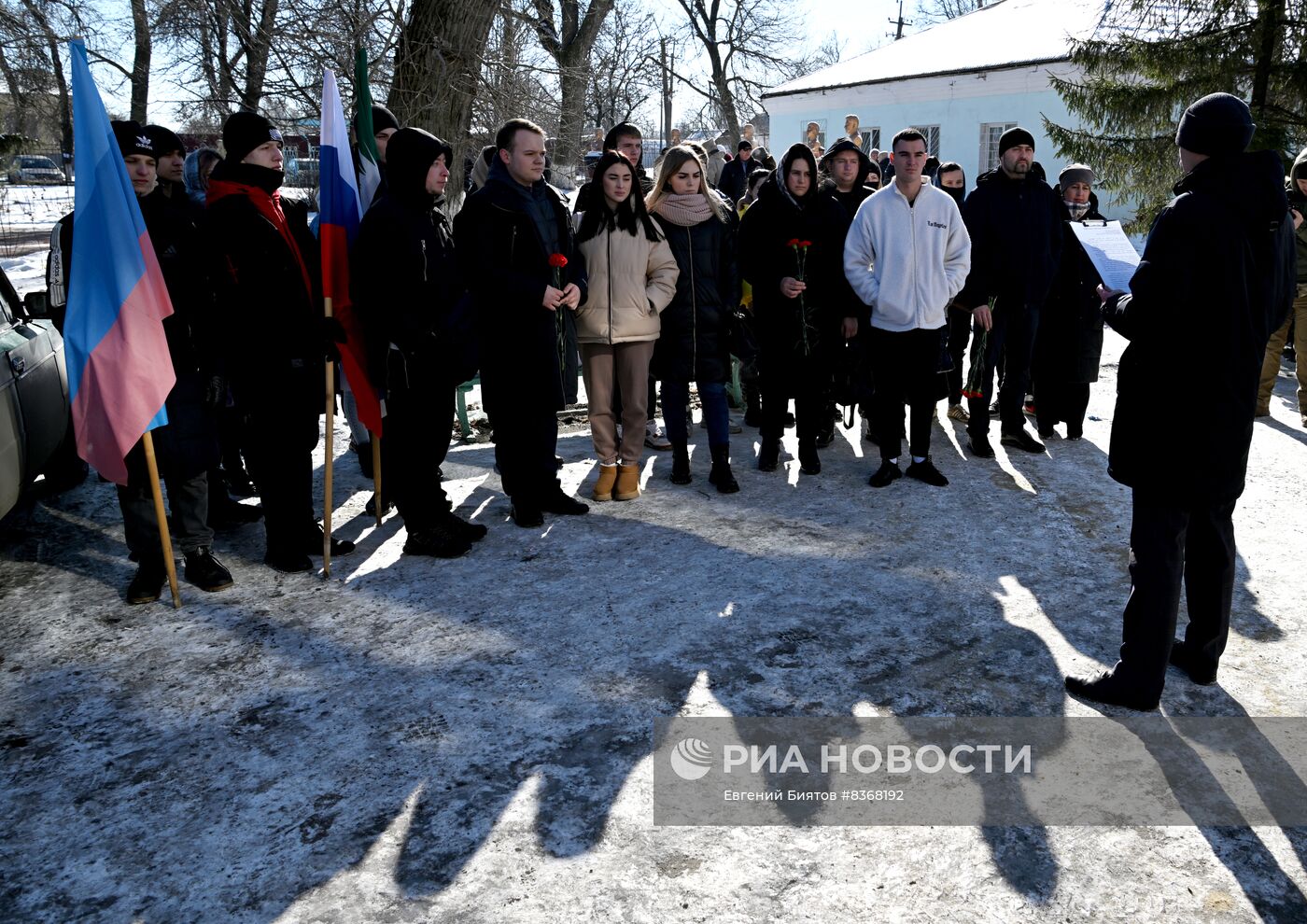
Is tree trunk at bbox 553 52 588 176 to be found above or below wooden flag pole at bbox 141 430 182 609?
above

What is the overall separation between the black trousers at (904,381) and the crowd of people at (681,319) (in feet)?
0.06

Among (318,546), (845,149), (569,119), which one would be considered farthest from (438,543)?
(569,119)

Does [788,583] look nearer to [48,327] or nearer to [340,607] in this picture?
[340,607]

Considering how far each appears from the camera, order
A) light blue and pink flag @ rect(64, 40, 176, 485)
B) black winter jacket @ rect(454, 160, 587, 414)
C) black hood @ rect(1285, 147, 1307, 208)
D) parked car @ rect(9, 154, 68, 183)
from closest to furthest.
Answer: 1. light blue and pink flag @ rect(64, 40, 176, 485)
2. black winter jacket @ rect(454, 160, 587, 414)
3. black hood @ rect(1285, 147, 1307, 208)
4. parked car @ rect(9, 154, 68, 183)

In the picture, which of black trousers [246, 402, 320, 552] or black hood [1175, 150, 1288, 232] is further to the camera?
black trousers [246, 402, 320, 552]

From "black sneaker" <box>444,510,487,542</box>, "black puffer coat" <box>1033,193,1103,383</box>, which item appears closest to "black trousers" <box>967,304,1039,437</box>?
"black puffer coat" <box>1033,193,1103,383</box>

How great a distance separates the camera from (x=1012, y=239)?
21.3 feet

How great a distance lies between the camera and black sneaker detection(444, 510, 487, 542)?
17.2 feet

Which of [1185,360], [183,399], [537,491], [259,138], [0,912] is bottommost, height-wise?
[0,912]

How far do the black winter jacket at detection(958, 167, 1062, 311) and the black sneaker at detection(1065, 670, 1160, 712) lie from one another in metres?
3.54

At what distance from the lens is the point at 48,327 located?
5.91 m

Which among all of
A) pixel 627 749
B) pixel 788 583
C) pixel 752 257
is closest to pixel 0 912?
pixel 627 749

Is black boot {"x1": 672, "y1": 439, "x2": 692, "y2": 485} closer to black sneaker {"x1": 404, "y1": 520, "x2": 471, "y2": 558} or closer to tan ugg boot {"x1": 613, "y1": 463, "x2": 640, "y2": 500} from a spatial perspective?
tan ugg boot {"x1": 613, "y1": 463, "x2": 640, "y2": 500}

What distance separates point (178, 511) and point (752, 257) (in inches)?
139
